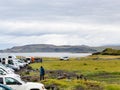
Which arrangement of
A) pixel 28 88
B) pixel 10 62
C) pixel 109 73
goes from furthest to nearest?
pixel 10 62 < pixel 109 73 < pixel 28 88

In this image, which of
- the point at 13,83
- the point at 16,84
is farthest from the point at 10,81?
the point at 16,84

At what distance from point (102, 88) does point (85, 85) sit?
1.92m

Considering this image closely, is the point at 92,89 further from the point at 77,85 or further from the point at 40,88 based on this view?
the point at 40,88

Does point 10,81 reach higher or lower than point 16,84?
higher

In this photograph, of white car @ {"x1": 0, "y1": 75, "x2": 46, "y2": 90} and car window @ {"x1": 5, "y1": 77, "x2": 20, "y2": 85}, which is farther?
car window @ {"x1": 5, "y1": 77, "x2": 20, "y2": 85}

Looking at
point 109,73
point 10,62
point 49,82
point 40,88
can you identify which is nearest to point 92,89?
point 49,82

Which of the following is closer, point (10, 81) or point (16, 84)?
point (16, 84)

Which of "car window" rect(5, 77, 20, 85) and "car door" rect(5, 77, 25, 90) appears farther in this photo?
"car window" rect(5, 77, 20, 85)

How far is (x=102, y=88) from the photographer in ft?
123

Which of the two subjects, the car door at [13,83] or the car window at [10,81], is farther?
the car window at [10,81]

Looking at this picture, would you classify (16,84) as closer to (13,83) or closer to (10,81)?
(13,83)

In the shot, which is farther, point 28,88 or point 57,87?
point 57,87

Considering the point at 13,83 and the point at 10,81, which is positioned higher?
the point at 10,81

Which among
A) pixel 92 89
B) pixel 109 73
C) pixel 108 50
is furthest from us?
pixel 108 50
